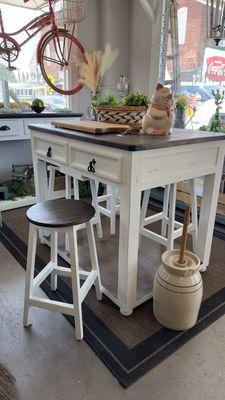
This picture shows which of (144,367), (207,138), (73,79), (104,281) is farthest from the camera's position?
(73,79)

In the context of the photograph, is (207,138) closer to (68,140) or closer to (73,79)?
(68,140)

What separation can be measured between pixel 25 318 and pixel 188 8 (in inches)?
126

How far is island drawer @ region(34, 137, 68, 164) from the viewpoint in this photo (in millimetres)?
1618

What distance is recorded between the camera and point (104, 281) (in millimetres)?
1774

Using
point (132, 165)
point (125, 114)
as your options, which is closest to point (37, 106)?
point (125, 114)

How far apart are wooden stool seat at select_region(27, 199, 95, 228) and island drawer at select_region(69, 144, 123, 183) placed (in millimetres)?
192

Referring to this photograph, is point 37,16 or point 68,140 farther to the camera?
point 37,16

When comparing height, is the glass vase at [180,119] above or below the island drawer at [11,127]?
above

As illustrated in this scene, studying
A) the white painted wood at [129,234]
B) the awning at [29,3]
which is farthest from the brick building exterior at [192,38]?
the white painted wood at [129,234]

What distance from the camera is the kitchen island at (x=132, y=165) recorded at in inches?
49.0

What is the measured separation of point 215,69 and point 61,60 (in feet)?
5.33

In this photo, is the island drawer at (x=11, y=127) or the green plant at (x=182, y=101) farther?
the island drawer at (x=11, y=127)

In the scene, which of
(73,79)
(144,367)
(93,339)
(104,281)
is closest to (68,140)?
(104,281)

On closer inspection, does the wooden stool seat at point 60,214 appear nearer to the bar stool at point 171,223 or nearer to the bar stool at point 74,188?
the bar stool at point 74,188
